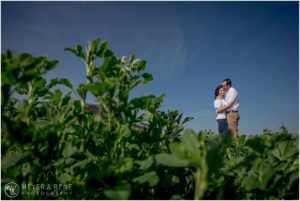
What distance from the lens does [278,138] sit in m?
1.77

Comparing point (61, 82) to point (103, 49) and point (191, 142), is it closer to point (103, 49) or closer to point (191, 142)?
point (103, 49)

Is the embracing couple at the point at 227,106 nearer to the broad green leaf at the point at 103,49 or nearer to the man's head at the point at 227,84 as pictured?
the man's head at the point at 227,84

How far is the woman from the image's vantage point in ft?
31.1

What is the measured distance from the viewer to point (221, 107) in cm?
970

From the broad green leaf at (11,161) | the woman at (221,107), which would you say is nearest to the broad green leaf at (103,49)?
the broad green leaf at (11,161)

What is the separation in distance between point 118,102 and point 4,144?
0.76 metres

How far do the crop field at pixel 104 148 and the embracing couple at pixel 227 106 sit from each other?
7.42 metres

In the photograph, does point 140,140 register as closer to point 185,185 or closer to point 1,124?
point 185,185

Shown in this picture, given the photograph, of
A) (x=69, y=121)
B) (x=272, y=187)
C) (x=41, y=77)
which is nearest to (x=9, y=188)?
(x=69, y=121)

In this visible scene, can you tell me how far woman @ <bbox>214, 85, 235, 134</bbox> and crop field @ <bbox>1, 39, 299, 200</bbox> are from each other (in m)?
7.29

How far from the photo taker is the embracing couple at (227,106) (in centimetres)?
955
